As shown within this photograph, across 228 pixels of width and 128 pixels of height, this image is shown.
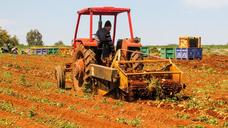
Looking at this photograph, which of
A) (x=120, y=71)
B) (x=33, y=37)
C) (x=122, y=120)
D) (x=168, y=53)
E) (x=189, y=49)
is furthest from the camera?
(x=33, y=37)

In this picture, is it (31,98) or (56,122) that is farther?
(31,98)

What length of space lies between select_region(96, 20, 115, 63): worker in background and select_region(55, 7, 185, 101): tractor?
0.15 metres

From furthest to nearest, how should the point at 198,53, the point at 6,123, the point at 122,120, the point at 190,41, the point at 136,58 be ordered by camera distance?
the point at 190,41 < the point at 198,53 < the point at 136,58 < the point at 122,120 < the point at 6,123

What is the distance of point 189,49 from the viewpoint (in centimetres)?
3538

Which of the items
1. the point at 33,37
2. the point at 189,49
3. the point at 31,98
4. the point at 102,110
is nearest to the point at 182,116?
the point at 102,110

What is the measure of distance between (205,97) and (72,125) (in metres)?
Answer: 5.18

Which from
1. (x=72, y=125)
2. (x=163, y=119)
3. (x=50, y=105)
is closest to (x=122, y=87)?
(x=50, y=105)

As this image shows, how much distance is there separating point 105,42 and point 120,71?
1.99m

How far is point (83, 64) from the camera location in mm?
13297

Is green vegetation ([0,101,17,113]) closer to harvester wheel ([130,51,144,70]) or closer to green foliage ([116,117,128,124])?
green foliage ([116,117,128,124])

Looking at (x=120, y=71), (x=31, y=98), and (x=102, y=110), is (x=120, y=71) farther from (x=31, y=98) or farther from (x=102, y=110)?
(x=31, y=98)

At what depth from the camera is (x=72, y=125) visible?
8141 millimetres

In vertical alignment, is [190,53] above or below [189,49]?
below

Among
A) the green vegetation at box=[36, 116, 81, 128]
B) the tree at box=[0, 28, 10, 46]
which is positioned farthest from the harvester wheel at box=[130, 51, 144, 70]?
the tree at box=[0, 28, 10, 46]
